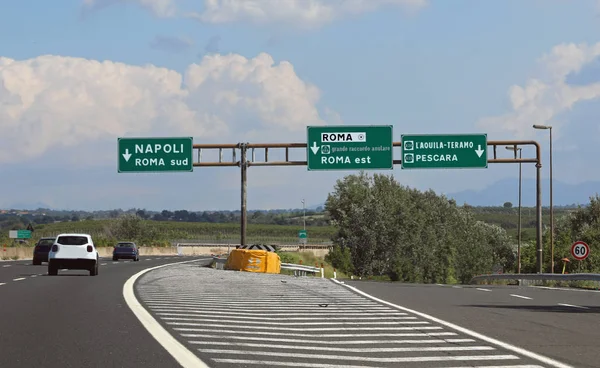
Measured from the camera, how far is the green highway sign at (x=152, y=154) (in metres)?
47.2

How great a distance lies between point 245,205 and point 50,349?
35.1m

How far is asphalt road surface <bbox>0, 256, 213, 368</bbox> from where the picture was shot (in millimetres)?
10312

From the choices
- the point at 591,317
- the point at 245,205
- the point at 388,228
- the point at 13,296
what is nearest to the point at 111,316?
the point at 13,296

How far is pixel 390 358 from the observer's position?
35.9 feet

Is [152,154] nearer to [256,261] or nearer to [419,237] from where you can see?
[256,261]

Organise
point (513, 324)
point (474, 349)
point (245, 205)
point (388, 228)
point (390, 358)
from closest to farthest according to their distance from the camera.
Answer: point (390, 358)
point (474, 349)
point (513, 324)
point (245, 205)
point (388, 228)

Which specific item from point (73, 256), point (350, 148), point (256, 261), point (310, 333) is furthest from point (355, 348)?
point (350, 148)

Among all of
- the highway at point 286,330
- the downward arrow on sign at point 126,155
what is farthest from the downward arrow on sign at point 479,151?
→ the highway at point 286,330

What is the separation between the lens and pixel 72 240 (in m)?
34.9

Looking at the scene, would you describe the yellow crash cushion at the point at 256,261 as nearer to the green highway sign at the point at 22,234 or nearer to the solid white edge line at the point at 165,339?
the solid white edge line at the point at 165,339

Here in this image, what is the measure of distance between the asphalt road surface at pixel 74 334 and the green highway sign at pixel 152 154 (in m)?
25.4

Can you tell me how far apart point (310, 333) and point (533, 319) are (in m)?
5.02

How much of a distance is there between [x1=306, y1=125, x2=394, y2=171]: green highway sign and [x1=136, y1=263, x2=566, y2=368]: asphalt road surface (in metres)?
23.6

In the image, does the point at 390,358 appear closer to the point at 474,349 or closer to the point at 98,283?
the point at 474,349
